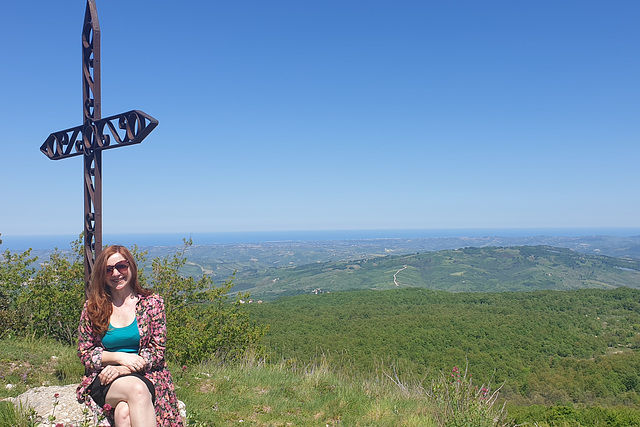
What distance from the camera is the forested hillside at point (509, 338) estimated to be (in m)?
34.0

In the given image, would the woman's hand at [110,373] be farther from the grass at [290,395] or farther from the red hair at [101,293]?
the grass at [290,395]

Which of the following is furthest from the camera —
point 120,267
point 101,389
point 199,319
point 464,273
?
point 464,273

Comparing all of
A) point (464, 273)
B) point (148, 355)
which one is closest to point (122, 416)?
point (148, 355)

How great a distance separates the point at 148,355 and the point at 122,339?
0.81ft

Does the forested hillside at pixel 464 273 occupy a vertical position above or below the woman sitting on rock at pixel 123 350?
→ below

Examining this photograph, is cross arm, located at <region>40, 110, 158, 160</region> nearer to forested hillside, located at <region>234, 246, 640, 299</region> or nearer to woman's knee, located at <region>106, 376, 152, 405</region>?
woman's knee, located at <region>106, 376, 152, 405</region>

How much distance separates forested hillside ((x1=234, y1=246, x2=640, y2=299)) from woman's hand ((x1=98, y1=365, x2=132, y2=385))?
116788 mm

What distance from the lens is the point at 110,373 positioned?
294 cm

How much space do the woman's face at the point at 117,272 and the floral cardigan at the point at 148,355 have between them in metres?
0.19

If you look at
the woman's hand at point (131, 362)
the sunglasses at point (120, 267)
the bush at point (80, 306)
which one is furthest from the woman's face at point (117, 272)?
the bush at point (80, 306)

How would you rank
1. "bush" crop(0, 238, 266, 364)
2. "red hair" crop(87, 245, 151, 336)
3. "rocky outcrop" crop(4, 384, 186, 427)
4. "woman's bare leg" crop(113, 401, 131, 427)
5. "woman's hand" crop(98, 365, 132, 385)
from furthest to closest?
"bush" crop(0, 238, 266, 364)
"rocky outcrop" crop(4, 384, 186, 427)
"red hair" crop(87, 245, 151, 336)
"woman's hand" crop(98, 365, 132, 385)
"woman's bare leg" crop(113, 401, 131, 427)

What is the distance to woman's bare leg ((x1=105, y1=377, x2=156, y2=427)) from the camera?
2.83m

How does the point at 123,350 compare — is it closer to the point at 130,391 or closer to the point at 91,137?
the point at 130,391

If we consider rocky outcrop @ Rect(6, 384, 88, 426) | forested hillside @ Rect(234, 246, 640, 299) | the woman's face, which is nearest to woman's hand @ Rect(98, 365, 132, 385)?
rocky outcrop @ Rect(6, 384, 88, 426)
